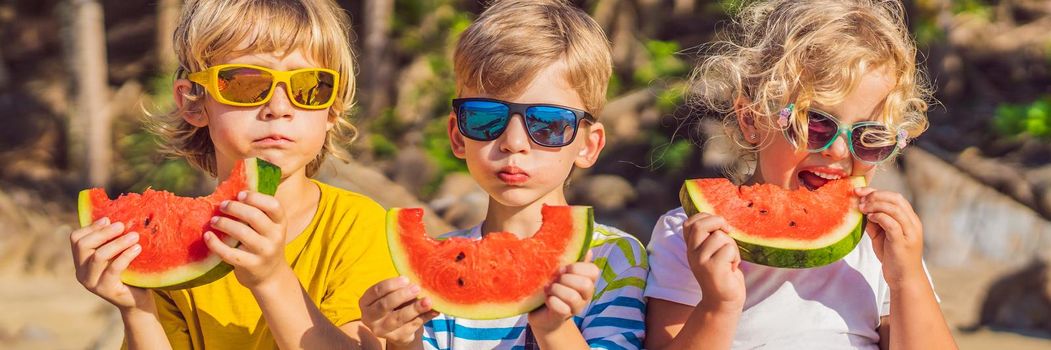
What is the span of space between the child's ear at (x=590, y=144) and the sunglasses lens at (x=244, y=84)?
3.35 ft

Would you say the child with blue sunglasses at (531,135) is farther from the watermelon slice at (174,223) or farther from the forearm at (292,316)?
the watermelon slice at (174,223)

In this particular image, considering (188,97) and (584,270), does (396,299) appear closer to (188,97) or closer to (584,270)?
(584,270)

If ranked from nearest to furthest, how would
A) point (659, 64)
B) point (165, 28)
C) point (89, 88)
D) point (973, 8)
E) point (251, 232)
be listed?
1. point (251, 232)
2. point (973, 8)
3. point (89, 88)
4. point (659, 64)
5. point (165, 28)

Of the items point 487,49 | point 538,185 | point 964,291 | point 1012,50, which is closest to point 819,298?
point 538,185

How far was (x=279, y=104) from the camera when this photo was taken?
140 inches

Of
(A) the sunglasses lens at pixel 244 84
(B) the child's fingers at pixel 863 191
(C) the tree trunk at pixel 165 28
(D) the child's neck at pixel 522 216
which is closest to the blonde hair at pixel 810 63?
(B) the child's fingers at pixel 863 191

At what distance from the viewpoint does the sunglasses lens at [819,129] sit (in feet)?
11.7

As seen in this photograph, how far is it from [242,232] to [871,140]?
1.95m

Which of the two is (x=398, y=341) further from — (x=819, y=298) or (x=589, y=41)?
(x=819, y=298)

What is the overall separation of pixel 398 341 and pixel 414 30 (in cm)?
1384

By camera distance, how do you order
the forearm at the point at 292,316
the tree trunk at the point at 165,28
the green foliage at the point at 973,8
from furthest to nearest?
the tree trunk at the point at 165,28 < the green foliage at the point at 973,8 < the forearm at the point at 292,316

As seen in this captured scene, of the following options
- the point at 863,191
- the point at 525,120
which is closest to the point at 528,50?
the point at 525,120

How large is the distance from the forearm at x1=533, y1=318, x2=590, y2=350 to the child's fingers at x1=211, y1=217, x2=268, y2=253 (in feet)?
2.61

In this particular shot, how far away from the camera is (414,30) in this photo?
16656mm
